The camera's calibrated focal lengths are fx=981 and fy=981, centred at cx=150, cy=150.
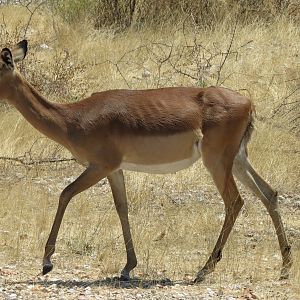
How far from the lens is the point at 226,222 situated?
28.4 feet

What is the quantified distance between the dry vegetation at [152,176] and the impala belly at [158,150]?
2.99 ft

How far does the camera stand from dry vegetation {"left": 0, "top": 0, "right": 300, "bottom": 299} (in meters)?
9.05

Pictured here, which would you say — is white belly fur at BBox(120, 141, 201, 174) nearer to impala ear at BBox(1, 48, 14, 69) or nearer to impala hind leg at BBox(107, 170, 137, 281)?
impala hind leg at BBox(107, 170, 137, 281)

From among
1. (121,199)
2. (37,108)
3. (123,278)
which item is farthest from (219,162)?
(37,108)

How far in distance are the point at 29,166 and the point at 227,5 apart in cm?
821

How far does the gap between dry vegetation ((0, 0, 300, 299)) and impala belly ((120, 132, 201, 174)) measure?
2.99ft

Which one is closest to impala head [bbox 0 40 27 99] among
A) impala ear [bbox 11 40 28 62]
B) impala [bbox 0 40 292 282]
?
impala [bbox 0 40 292 282]

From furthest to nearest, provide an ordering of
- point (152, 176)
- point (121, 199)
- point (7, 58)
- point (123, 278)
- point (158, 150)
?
point (152, 176), point (121, 199), point (7, 58), point (158, 150), point (123, 278)

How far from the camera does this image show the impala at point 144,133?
841 cm

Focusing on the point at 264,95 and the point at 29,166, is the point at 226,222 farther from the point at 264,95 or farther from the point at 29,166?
the point at 264,95

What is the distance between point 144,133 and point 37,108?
3.37 feet

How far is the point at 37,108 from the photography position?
878cm

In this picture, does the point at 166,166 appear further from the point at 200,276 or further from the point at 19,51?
the point at 19,51

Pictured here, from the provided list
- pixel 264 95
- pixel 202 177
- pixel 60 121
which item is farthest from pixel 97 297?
pixel 264 95
